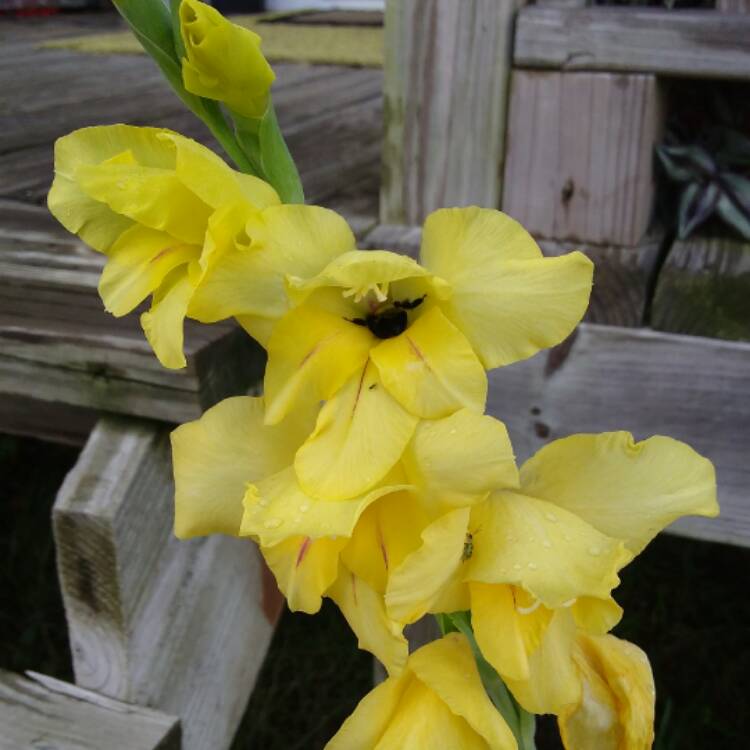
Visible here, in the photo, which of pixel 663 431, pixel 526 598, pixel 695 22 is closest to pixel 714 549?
pixel 663 431

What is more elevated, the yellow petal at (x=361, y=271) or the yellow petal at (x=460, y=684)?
the yellow petal at (x=361, y=271)

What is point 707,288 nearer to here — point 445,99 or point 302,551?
point 445,99

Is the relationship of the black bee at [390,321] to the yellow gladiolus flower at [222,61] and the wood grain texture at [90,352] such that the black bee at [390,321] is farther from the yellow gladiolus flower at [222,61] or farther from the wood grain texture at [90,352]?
the wood grain texture at [90,352]

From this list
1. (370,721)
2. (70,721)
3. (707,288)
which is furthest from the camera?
(707,288)

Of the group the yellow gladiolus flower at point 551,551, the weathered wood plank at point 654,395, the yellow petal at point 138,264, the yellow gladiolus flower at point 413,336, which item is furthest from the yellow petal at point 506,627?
the weathered wood plank at point 654,395

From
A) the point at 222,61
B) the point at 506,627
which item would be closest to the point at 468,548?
the point at 506,627

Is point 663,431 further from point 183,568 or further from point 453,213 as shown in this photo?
point 453,213
